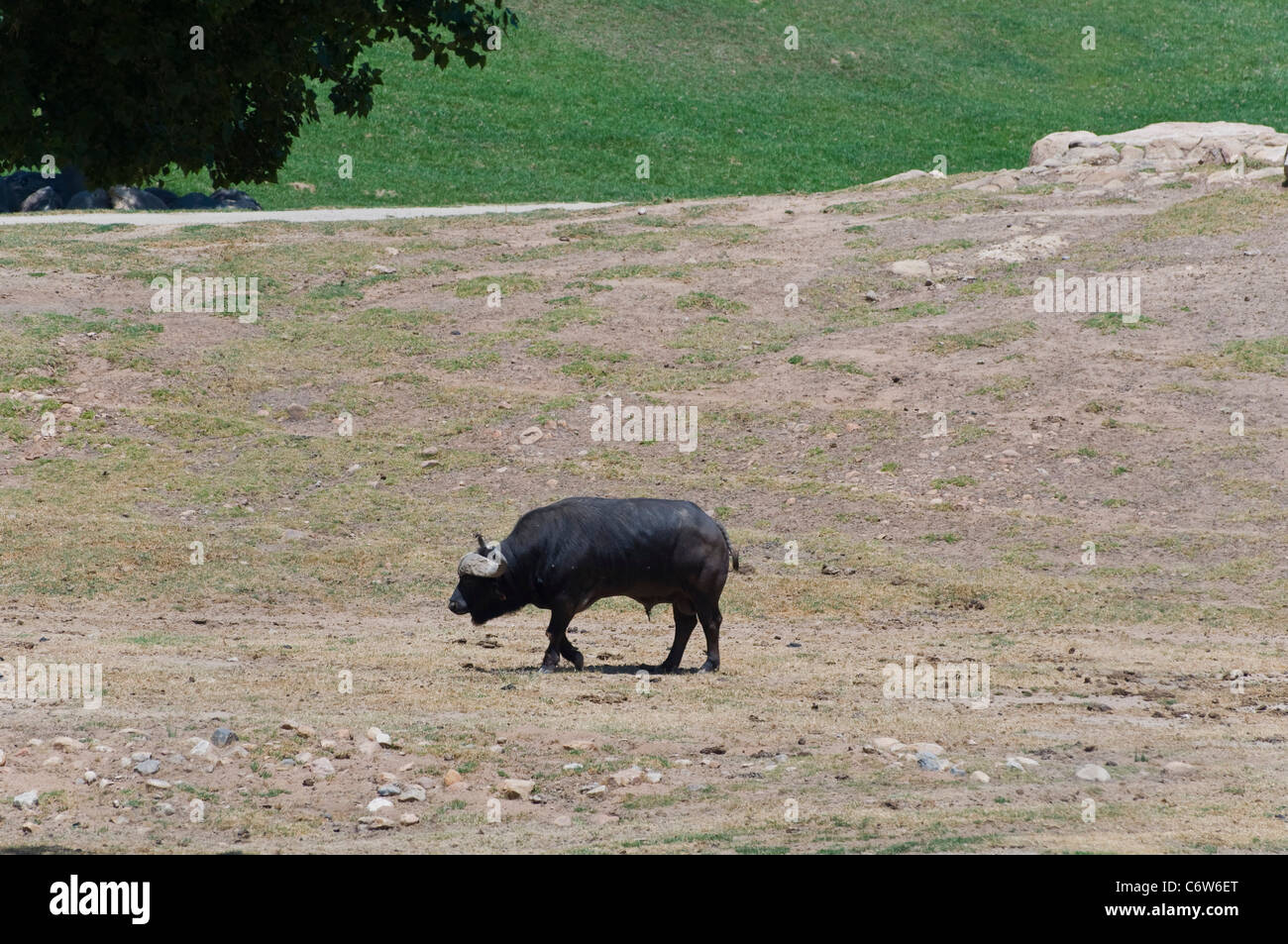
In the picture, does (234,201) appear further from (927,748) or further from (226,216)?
(927,748)

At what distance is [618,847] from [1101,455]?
16.0 m

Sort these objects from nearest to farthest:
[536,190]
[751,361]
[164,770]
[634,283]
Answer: [164,770]
[751,361]
[634,283]
[536,190]

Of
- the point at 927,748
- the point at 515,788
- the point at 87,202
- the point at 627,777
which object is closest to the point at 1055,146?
the point at 87,202

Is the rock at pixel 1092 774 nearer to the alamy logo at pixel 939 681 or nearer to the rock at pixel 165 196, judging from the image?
the alamy logo at pixel 939 681

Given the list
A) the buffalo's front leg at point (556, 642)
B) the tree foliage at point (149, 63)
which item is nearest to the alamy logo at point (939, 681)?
the buffalo's front leg at point (556, 642)

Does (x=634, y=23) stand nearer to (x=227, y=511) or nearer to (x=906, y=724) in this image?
(x=227, y=511)

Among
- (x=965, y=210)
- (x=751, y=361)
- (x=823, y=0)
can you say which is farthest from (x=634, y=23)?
(x=751, y=361)

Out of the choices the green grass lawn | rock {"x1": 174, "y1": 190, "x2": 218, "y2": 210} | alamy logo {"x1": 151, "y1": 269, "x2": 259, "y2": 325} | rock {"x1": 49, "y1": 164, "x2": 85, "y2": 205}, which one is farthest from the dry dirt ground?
the green grass lawn

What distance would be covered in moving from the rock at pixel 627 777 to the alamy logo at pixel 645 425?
13.6 meters

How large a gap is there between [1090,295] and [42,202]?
27.1m

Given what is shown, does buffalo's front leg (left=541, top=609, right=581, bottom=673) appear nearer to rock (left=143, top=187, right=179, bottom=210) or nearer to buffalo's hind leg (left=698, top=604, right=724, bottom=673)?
buffalo's hind leg (left=698, top=604, right=724, bottom=673)

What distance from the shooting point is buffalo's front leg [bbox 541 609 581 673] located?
1664cm

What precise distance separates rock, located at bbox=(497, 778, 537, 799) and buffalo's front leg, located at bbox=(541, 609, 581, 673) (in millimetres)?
4179

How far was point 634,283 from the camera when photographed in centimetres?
3262
